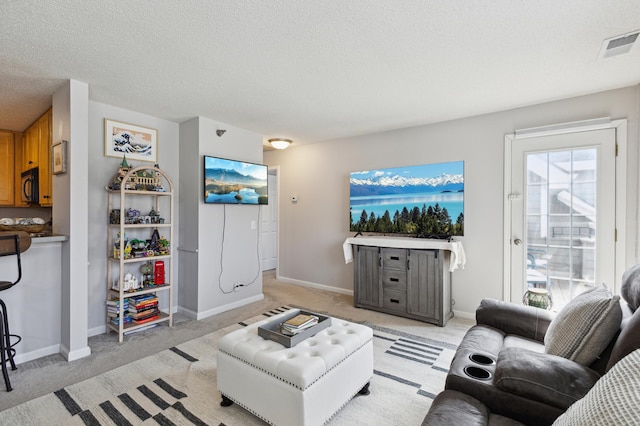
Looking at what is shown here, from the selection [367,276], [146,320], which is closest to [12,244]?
[146,320]

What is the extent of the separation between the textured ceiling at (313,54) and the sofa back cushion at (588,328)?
162cm

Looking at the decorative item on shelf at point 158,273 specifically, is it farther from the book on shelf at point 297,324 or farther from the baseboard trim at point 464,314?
the baseboard trim at point 464,314

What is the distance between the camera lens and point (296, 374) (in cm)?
162

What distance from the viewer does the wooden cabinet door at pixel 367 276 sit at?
3.88 metres

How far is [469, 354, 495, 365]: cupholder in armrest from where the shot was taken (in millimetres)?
1570

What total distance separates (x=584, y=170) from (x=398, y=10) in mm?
2642

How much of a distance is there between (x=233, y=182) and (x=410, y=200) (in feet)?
7.78

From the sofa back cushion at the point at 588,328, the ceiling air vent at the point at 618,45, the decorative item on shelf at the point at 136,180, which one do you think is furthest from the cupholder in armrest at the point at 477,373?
the decorative item on shelf at the point at 136,180

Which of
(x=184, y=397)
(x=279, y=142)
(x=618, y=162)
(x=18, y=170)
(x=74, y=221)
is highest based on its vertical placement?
(x=279, y=142)

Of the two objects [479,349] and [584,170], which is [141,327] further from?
[584,170]

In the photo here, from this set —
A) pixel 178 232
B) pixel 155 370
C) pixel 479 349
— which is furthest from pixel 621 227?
pixel 178 232

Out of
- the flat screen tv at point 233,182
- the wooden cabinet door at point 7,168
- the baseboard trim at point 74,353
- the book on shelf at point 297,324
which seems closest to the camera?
the book on shelf at point 297,324

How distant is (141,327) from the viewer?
10.7ft

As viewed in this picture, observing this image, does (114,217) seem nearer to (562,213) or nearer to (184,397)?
(184,397)
